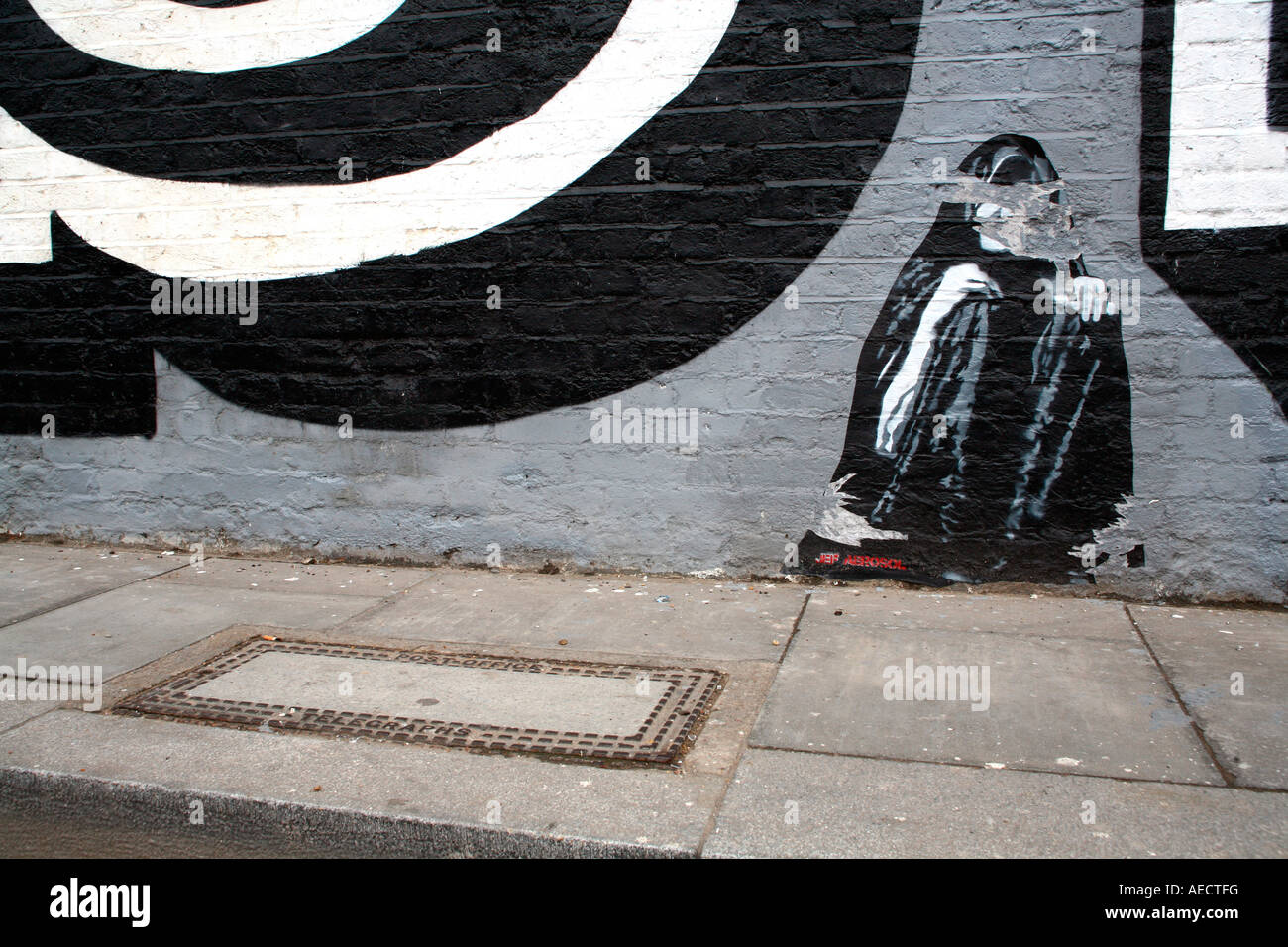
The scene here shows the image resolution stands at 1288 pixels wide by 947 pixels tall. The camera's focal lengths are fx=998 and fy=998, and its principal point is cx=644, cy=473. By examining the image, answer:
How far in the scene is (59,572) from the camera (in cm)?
574

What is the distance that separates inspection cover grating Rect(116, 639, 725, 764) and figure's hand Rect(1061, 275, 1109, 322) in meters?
2.54

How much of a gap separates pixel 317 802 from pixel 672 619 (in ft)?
6.90

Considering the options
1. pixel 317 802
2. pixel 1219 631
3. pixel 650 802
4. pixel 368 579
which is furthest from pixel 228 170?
pixel 1219 631

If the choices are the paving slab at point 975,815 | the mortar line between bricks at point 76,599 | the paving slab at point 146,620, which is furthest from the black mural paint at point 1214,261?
the mortar line between bricks at point 76,599

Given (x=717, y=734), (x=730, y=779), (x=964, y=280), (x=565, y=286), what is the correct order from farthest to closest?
(x=565, y=286) < (x=964, y=280) < (x=717, y=734) < (x=730, y=779)

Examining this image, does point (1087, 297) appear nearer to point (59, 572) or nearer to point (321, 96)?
point (321, 96)

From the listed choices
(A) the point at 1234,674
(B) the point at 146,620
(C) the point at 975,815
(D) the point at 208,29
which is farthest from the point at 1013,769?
(D) the point at 208,29

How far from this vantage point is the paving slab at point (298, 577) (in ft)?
17.8

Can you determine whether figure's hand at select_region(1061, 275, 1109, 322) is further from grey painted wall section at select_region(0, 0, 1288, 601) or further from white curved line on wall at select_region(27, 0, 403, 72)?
white curved line on wall at select_region(27, 0, 403, 72)

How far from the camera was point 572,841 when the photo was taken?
2848 mm

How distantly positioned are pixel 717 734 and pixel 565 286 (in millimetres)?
2795

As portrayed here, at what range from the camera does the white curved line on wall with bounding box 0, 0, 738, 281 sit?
520 centimetres

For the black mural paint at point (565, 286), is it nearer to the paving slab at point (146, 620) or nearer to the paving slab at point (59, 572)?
the paving slab at point (59, 572)

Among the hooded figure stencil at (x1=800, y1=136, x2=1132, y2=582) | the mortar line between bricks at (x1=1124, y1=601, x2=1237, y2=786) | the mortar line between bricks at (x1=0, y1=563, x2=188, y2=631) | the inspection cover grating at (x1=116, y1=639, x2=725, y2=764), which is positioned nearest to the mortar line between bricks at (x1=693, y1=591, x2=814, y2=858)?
the inspection cover grating at (x1=116, y1=639, x2=725, y2=764)
